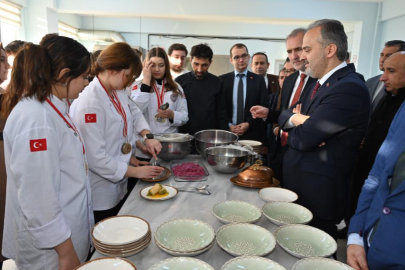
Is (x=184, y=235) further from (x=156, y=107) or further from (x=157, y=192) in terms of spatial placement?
(x=156, y=107)

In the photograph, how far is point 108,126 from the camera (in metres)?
1.53

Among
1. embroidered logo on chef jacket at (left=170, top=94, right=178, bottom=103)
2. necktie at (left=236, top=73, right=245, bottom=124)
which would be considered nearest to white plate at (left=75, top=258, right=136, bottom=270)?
embroidered logo on chef jacket at (left=170, top=94, right=178, bottom=103)

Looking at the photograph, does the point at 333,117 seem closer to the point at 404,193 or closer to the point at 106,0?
the point at 404,193

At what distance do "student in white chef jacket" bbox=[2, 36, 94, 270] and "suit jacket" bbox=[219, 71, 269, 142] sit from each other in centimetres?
220

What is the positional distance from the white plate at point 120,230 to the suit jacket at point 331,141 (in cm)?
96

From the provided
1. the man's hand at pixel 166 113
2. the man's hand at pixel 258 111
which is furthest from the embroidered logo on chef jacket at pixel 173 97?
the man's hand at pixel 258 111

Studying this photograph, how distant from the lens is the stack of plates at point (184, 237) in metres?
0.95

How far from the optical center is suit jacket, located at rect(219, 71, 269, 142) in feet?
10.3

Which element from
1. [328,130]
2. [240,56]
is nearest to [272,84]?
[240,56]

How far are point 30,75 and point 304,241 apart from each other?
4.01 ft

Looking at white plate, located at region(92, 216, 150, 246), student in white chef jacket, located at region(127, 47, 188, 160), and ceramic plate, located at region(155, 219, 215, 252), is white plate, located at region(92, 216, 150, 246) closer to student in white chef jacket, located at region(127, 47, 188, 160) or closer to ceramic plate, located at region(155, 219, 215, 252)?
ceramic plate, located at region(155, 219, 215, 252)

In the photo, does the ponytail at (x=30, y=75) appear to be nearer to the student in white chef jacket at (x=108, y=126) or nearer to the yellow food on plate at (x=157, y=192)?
the student in white chef jacket at (x=108, y=126)

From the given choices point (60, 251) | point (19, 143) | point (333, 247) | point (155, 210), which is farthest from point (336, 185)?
point (19, 143)

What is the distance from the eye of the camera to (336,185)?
1530 mm
